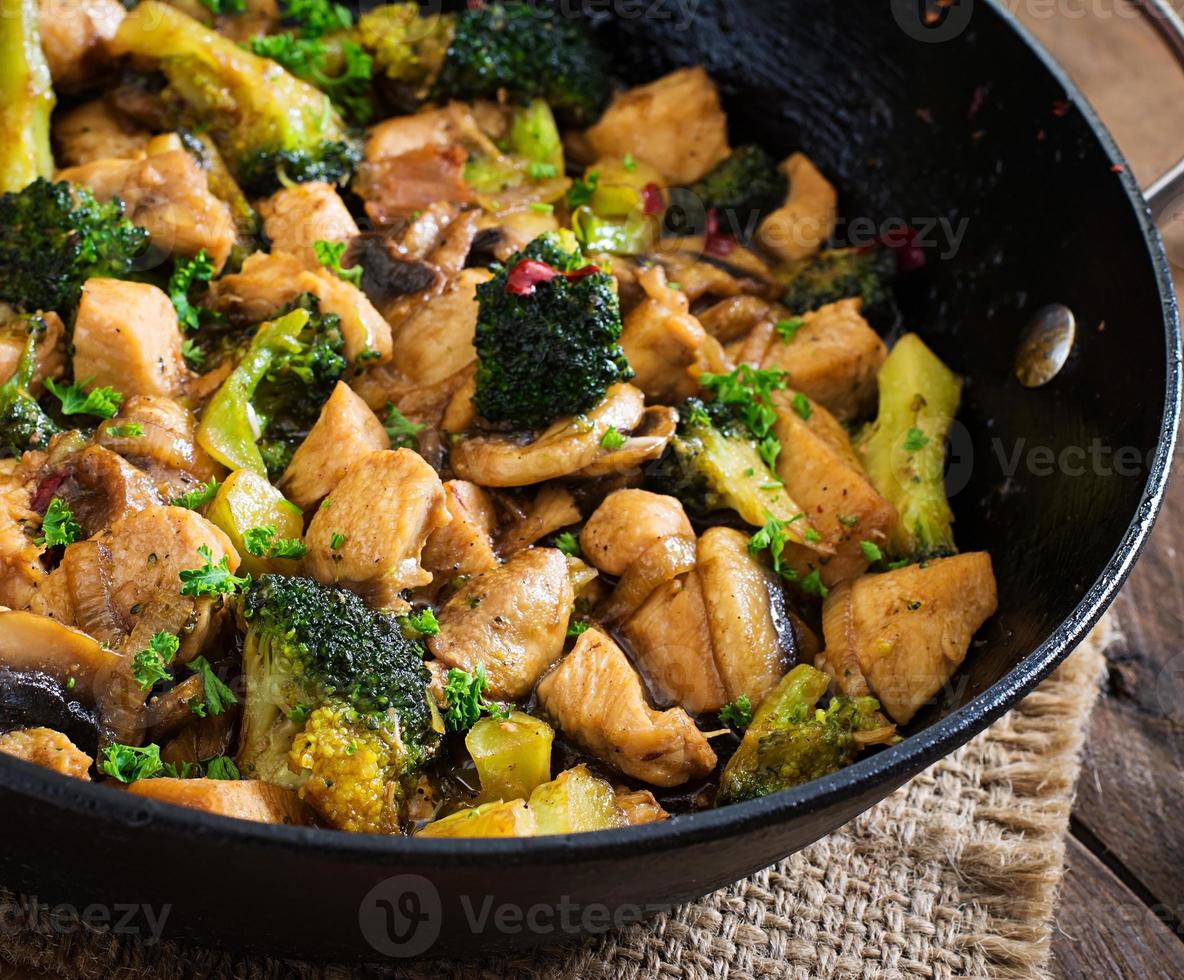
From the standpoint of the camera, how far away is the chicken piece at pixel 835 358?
338 cm

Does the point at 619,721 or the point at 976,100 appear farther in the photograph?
the point at 976,100

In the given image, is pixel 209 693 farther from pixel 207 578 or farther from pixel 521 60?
pixel 521 60

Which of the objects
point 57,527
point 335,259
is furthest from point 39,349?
point 335,259

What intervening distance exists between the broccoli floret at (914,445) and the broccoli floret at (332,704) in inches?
51.4

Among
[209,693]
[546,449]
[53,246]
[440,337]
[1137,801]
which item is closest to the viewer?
[209,693]

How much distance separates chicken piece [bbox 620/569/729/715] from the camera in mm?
2791

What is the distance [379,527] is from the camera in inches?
103

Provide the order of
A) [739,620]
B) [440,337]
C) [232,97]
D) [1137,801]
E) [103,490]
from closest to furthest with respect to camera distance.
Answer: [103,490] < [739,620] < [440,337] < [1137,801] < [232,97]

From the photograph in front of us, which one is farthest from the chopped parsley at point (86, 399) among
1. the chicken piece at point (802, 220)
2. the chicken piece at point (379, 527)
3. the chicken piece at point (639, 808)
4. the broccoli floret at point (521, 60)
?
the chicken piece at point (802, 220)

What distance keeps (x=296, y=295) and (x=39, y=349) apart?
59 centimetres

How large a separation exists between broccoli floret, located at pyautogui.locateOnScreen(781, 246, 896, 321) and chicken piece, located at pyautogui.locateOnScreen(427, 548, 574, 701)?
52.7 inches

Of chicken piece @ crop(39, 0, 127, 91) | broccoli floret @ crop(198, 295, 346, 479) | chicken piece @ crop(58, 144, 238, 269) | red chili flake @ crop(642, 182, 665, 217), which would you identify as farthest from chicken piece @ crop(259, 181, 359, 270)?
red chili flake @ crop(642, 182, 665, 217)

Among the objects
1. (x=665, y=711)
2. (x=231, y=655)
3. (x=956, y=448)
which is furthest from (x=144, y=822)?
(x=956, y=448)

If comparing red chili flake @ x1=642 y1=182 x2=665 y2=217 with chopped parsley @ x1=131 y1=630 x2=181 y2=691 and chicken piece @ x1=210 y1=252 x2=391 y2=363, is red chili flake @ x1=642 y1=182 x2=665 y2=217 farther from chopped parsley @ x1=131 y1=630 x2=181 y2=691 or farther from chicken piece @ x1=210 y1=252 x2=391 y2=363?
chopped parsley @ x1=131 y1=630 x2=181 y2=691
